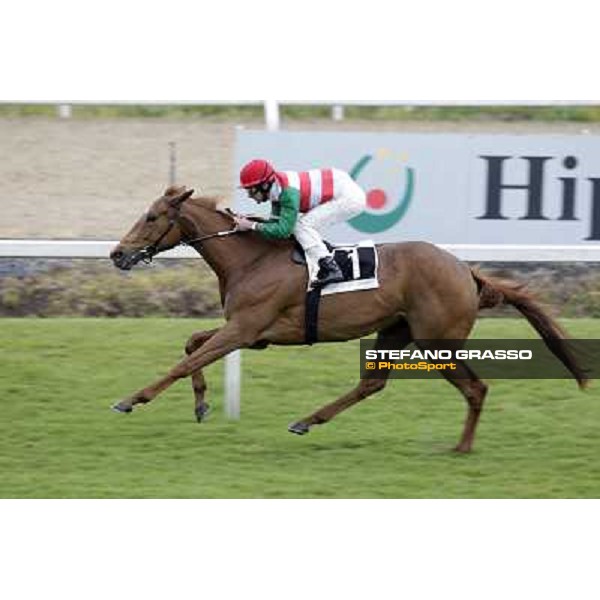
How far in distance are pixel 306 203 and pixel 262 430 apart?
1.49 m

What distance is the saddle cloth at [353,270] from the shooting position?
9.16 meters

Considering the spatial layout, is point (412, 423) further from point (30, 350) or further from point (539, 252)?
point (30, 350)

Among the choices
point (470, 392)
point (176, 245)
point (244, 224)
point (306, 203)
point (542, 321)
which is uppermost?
point (306, 203)

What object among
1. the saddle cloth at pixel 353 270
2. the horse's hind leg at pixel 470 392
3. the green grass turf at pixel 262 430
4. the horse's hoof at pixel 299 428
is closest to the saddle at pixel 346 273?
the saddle cloth at pixel 353 270

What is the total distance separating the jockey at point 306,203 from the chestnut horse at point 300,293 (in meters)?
0.16

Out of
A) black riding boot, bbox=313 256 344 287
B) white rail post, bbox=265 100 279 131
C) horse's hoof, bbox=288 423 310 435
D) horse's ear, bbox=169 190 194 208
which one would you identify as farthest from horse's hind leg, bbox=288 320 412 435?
white rail post, bbox=265 100 279 131

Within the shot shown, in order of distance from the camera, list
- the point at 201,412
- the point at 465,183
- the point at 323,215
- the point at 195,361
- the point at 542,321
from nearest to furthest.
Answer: the point at 195,361
the point at 323,215
the point at 542,321
the point at 201,412
the point at 465,183

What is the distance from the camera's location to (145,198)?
1513 cm

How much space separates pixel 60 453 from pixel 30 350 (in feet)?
8.03

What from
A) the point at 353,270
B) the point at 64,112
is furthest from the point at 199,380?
the point at 64,112

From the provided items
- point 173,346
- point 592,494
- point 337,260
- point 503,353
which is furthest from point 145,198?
point 592,494

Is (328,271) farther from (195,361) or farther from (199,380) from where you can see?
(199,380)

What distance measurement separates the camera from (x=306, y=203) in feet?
30.1

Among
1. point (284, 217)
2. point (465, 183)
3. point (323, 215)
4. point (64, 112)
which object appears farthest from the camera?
point (64, 112)
